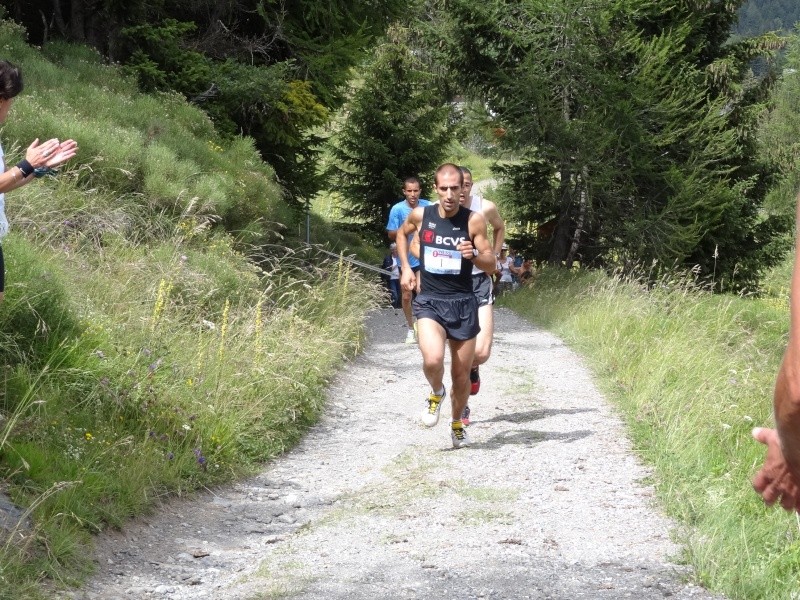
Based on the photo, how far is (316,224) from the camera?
2845 cm

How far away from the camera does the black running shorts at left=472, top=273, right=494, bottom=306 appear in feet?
29.5

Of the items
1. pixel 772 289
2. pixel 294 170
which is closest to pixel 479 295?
pixel 294 170

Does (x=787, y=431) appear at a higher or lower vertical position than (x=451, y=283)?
higher

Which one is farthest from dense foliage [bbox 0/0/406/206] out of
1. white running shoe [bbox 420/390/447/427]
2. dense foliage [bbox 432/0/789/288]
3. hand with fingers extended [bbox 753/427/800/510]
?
hand with fingers extended [bbox 753/427/800/510]

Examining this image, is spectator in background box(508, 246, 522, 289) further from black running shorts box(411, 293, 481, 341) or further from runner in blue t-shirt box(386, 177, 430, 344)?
black running shorts box(411, 293, 481, 341)

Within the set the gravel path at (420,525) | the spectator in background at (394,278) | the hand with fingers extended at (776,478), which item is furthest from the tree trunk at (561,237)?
the hand with fingers extended at (776,478)

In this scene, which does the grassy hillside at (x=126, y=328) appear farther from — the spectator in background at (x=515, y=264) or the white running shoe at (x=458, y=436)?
the spectator in background at (x=515, y=264)

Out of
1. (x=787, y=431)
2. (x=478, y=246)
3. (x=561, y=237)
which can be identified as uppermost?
(x=787, y=431)

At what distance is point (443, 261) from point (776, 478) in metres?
5.91

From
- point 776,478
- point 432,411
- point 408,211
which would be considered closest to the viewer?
point 776,478

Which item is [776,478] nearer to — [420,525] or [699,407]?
[420,525]

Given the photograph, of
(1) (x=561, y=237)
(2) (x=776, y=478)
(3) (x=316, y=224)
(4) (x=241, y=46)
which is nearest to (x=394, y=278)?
(4) (x=241, y=46)

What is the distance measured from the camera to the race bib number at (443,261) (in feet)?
25.7

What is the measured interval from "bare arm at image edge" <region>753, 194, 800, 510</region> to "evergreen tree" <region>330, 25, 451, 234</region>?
2332 cm
